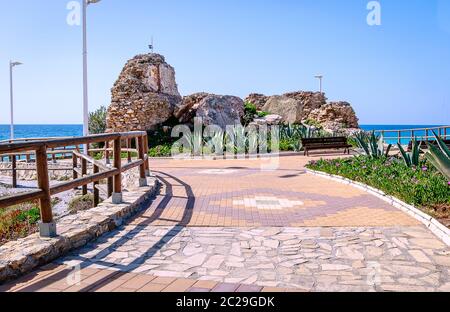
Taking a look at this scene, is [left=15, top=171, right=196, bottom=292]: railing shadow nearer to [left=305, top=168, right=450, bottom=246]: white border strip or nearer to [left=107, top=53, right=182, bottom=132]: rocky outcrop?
[left=305, top=168, right=450, bottom=246]: white border strip

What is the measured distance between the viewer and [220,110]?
22.3m

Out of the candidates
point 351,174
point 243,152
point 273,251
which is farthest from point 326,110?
point 273,251

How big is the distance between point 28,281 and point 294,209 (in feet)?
13.6

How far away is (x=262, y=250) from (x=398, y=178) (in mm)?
4572

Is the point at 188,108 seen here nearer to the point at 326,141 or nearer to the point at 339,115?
the point at 326,141

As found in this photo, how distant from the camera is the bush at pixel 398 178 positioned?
612 centimetres

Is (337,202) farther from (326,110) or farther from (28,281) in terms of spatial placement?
(326,110)

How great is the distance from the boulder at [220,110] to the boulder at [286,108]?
5275 millimetres

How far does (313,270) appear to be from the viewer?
3.70 meters

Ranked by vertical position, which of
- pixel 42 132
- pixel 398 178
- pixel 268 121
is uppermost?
pixel 42 132

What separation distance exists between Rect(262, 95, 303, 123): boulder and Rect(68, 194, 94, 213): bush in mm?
19291

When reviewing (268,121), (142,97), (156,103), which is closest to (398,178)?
(156,103)

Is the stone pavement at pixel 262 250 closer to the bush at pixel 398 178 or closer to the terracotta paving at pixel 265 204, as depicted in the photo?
the terracotta paving at pixel 265 204
